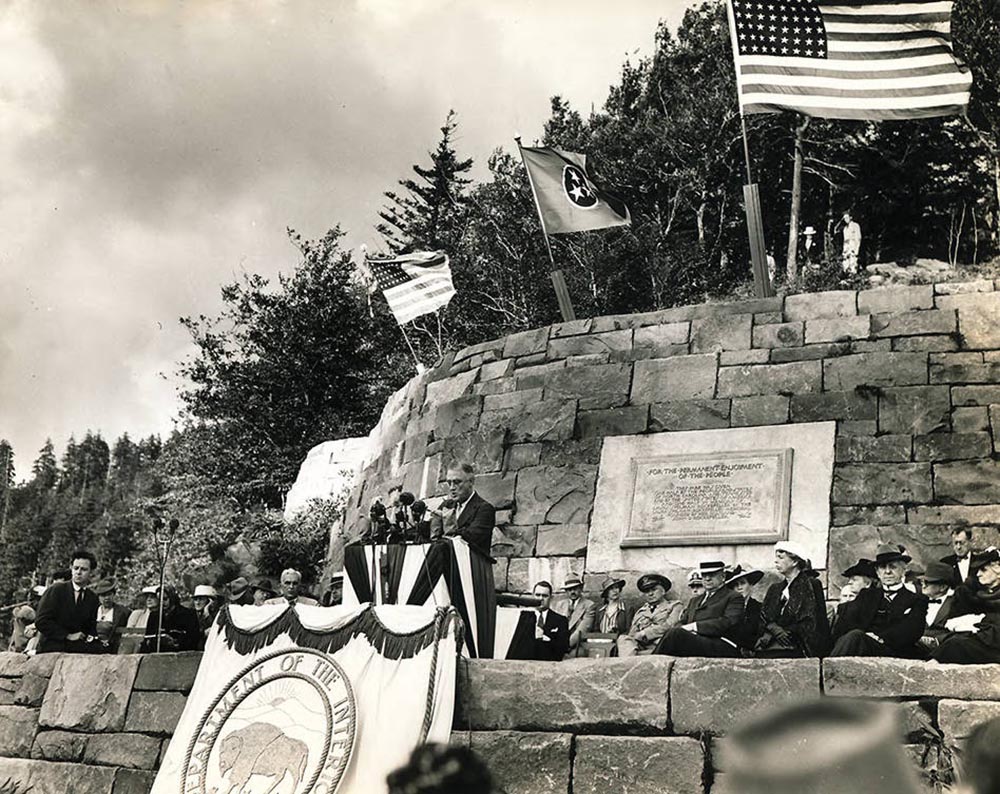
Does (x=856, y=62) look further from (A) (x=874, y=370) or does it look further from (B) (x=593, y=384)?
(B) (x=593, y=384)

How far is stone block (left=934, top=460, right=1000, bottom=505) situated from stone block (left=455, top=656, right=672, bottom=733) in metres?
→ 4.74

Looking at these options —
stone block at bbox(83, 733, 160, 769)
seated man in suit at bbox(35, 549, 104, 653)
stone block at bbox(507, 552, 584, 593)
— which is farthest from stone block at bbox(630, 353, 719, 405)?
stone block at bbox(83, 733, 160, 769)

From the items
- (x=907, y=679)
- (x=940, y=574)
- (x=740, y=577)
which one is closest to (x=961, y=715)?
(x=907, y=679)

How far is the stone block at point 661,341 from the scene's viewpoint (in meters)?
11.0

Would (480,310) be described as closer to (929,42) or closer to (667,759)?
(929,42)

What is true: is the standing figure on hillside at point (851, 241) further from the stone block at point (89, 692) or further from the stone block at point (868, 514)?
the stone block at point (89, 692)

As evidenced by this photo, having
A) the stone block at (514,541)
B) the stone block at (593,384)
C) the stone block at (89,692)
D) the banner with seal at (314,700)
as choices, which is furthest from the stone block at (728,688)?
the stone block at (593,384)

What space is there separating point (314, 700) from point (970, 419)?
628 cm

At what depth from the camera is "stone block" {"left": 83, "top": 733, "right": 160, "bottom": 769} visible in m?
6.43

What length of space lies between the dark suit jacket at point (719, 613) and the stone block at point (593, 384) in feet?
13.8

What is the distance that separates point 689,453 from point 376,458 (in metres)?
4.87

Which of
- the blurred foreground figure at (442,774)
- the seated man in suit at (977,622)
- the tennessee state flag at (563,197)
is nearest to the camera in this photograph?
the blurred foreground figure at (442,774)

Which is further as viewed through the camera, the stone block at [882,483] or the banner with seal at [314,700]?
the stone block at [882,483]

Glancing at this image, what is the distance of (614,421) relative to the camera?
1070 cm
